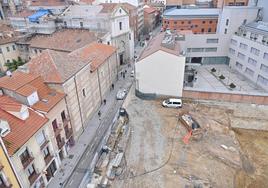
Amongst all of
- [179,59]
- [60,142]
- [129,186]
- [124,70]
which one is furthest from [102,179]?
[124,70]

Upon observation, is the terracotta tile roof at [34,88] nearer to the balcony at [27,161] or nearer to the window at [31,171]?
the balcony at [27,161]

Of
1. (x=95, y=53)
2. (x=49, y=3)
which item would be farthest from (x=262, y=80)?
(x=49, y=3)

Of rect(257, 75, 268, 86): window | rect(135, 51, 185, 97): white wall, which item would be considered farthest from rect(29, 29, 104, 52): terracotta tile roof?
rect(257, 75, 268, 86): window

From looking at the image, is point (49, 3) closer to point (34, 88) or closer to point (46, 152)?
point (34, 88)

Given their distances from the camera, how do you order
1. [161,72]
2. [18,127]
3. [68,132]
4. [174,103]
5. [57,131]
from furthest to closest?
1. [161,72]
2. [174,103]
3. [68,132]
4. [57,131]
5. [18,127]

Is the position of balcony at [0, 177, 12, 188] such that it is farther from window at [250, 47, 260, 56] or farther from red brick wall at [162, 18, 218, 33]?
red brick wall at [162, 18, 218, 33]

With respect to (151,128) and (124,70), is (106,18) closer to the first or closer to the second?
Result: (124,70)
